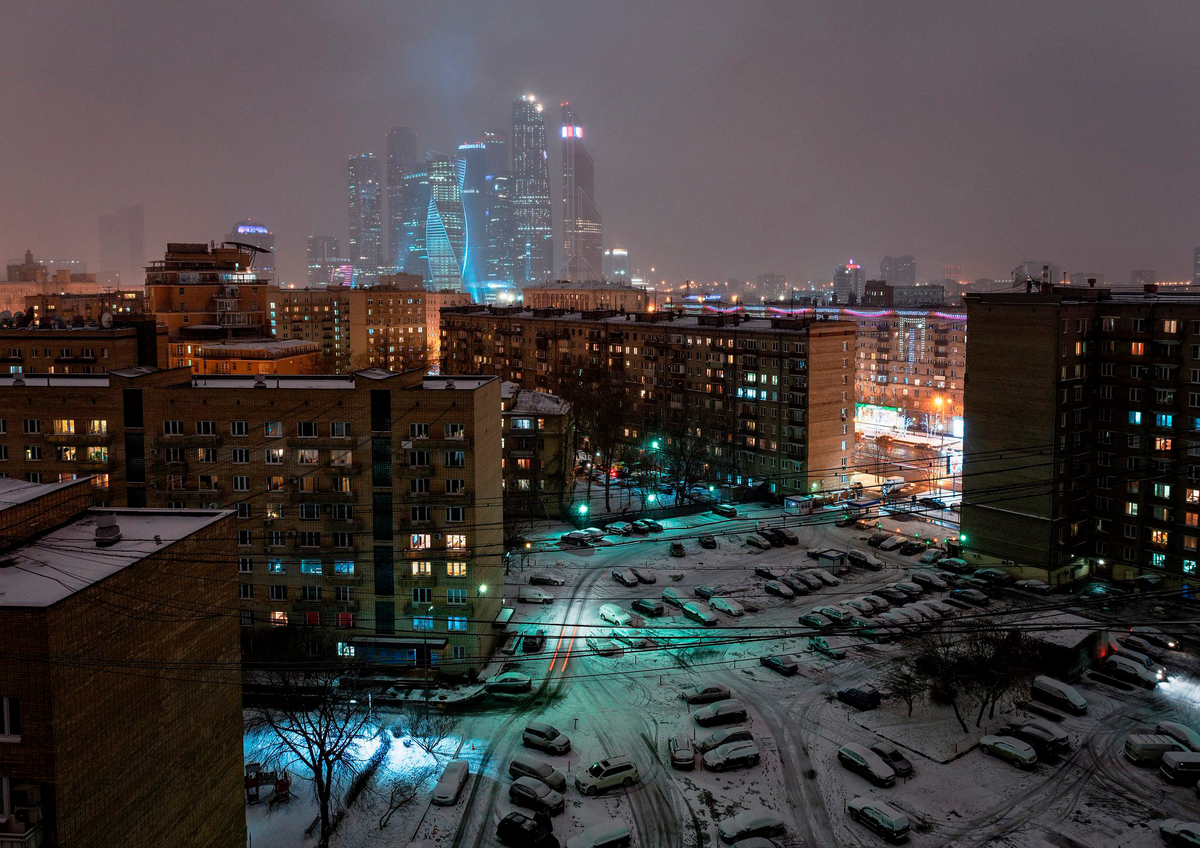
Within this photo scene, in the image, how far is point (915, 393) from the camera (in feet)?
174

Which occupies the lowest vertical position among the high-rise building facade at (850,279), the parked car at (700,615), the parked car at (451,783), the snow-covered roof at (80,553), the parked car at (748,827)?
the parked car at (748,827)

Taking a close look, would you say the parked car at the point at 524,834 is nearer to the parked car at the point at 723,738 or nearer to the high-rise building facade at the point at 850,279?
Result: the parked car at the point at 723,738

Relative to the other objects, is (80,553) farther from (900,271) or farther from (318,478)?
(900,271)

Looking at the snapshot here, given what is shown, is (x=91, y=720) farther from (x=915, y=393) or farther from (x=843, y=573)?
(x=915, y=393)

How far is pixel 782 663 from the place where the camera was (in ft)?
59.0

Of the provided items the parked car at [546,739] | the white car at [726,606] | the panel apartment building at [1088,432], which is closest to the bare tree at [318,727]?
the parked car at [546,739]

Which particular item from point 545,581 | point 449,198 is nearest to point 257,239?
point 449,198

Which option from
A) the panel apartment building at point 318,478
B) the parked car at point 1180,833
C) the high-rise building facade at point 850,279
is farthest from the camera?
the high-rise building facade at point 850,279

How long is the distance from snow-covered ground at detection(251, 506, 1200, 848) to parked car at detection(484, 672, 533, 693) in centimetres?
28

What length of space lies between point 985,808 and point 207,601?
11.6m

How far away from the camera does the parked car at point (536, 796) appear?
13.0 meters

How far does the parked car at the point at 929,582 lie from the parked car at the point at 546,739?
11.8 metres

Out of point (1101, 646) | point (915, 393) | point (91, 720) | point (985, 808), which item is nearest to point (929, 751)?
point (985, 808)

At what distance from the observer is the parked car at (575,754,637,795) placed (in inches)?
535
